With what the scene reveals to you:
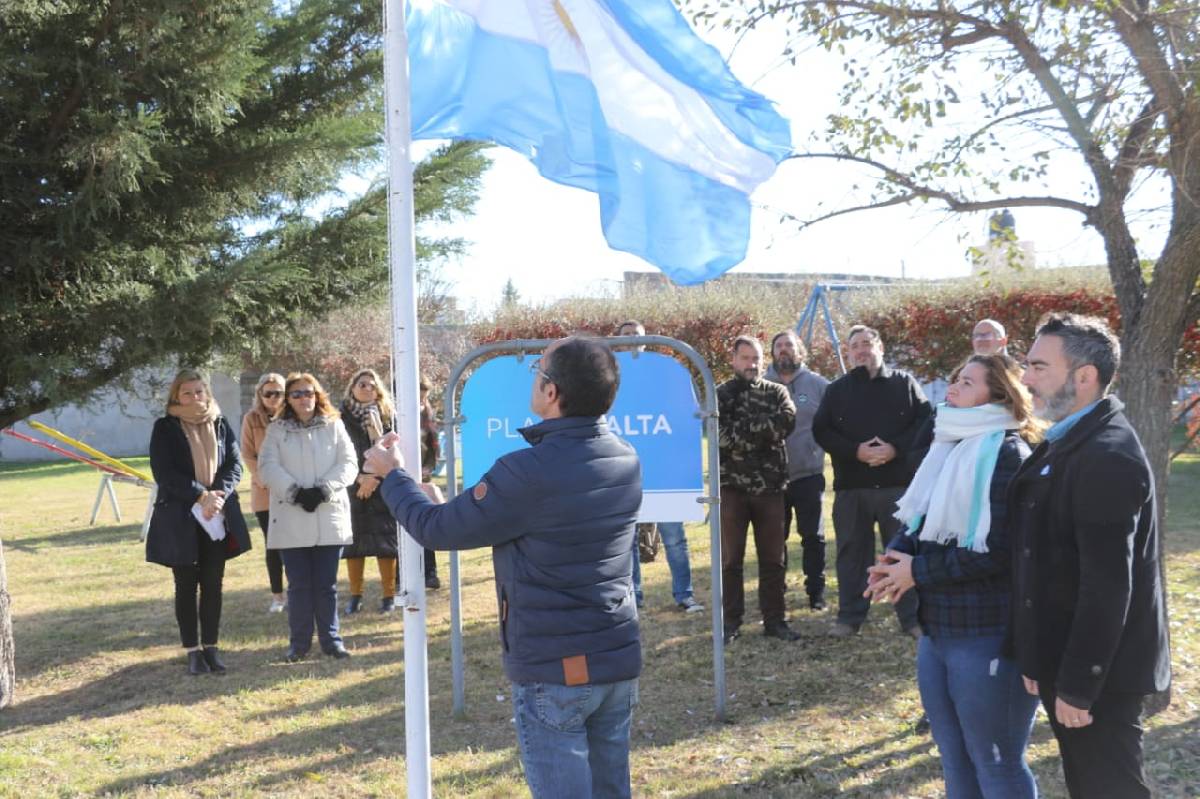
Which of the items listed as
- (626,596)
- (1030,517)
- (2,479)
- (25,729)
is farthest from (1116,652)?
(2,479)

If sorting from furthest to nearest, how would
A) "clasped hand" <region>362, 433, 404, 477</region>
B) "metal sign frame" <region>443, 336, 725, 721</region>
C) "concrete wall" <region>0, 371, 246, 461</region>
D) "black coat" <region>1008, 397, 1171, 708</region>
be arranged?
"concrete wall" <region>0, 371, 246, 461</region>, "metal sign frame" <region>443, 336, 725, 721</region>, "clasped hand" <region>362, 433, 404, 477</region>, "black coat" <region>1008, 397, 1171, 708</region>

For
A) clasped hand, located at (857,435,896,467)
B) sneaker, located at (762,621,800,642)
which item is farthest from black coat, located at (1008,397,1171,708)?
sneaker, located at (762,621,800,642)

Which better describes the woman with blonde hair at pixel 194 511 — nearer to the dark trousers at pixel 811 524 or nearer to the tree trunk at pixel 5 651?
the tree trunk at pixel 5 651

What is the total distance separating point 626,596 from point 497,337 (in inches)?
798

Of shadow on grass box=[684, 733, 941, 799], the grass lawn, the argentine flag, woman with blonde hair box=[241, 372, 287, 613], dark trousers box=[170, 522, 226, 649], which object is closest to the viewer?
the argentine flag

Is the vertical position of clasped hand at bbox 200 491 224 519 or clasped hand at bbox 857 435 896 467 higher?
clasped hand at bbox 857 435 896 467

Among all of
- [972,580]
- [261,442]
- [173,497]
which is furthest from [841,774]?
[261,442]

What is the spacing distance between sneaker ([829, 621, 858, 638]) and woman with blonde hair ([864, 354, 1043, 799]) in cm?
373

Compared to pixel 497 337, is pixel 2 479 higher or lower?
lower

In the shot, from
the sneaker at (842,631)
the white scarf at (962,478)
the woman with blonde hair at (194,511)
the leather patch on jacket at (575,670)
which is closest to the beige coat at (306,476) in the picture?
the woman with blonde hair at (194,511)

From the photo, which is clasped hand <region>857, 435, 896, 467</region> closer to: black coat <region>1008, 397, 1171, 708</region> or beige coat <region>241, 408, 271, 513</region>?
black coat <region>1008, 397, 1171, 708</region>

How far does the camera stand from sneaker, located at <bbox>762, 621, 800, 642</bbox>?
7277 millimetres

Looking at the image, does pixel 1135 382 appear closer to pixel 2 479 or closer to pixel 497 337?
pixel 497 337

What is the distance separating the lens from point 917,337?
1728 centimetres
